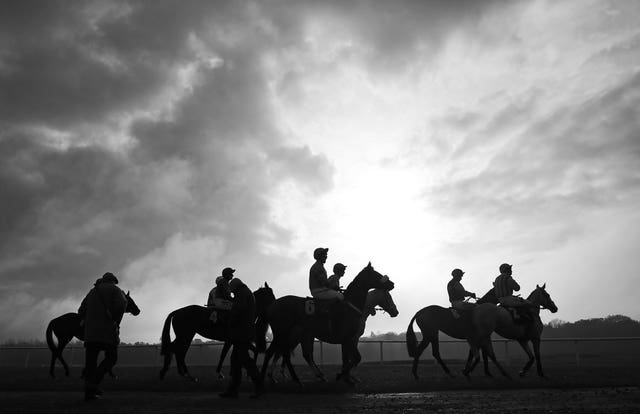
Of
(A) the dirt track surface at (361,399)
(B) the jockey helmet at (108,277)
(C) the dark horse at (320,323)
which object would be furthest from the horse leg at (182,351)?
(B) the jockey helmet at (108,277)

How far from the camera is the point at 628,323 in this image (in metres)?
74.0

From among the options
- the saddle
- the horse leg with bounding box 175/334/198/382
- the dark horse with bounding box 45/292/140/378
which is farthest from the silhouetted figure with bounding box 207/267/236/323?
the saddle

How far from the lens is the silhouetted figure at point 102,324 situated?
9.70 m

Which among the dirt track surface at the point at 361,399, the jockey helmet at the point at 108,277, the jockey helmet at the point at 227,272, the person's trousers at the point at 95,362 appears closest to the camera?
the dirt track surface at the point at 361,399

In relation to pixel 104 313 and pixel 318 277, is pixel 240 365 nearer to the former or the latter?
pixel 104 313

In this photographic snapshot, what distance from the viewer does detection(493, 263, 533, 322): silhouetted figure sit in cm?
1573

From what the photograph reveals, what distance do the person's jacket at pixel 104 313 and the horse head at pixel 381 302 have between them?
7.58 meters

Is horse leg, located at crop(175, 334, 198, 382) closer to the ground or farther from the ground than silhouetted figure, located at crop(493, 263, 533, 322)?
closer to the ground

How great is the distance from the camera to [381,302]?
612 inches

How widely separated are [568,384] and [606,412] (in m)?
4.94

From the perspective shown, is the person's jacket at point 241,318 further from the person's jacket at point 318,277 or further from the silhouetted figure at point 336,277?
the silhouetted figure at point 336,277

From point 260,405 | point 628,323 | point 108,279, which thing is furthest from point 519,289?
point 628,323

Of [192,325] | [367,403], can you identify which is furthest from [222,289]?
[367,403]

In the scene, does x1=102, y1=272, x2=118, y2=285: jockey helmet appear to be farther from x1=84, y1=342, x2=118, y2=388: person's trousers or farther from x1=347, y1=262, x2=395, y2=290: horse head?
x1=347, y1=262, x2=395, y2=290: horse head
